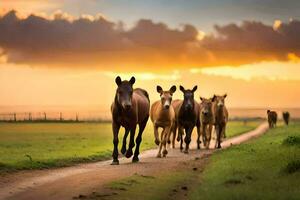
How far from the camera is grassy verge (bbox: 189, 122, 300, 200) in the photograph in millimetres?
16719

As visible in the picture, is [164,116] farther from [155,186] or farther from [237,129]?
[237,129]

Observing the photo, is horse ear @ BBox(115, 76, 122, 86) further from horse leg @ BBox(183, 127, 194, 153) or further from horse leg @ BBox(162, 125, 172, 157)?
horse leg @ BBox(183, 127, 194, 153)

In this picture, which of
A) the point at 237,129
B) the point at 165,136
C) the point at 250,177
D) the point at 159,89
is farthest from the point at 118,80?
the point at 237,129

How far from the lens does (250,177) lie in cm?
2042

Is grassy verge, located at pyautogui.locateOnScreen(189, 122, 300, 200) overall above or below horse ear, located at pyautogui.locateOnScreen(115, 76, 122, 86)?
below

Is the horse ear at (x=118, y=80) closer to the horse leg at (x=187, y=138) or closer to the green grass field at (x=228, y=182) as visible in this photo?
the green grass field at (x=228, y=182)

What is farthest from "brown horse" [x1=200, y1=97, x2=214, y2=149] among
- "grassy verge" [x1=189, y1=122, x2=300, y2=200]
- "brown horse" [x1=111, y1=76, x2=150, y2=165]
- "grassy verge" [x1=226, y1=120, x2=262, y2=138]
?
"grassy verge" [x1=226, y1=120, x2=262, y2=138]

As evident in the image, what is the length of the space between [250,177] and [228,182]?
129 cm

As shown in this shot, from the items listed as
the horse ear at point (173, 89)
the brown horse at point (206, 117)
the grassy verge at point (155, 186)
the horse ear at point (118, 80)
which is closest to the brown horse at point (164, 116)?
the horse ear at point (173, 89)

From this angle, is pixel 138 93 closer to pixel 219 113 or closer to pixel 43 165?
pixel 43 165

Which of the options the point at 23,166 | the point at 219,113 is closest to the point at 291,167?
the point at 23,166

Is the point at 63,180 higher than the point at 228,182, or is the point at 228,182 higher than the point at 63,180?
the point at 63,180

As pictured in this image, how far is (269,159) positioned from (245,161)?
1155 millimetres

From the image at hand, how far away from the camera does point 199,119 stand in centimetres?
3831
